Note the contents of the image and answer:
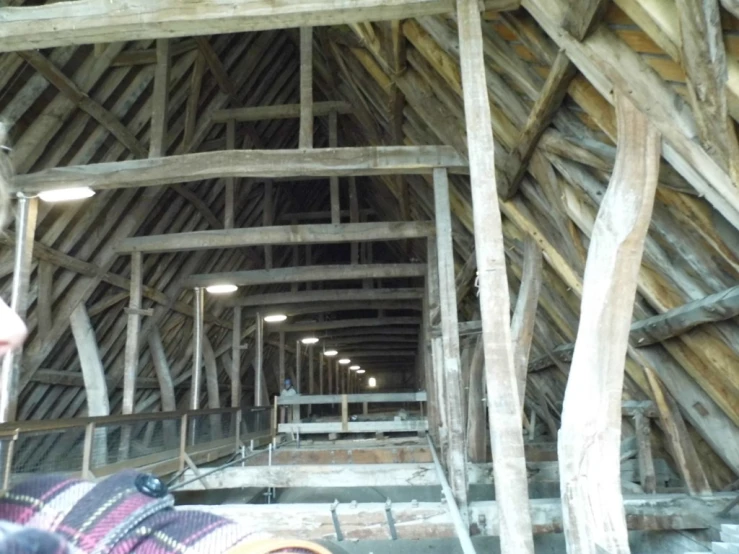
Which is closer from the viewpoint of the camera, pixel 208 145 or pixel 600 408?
pixel 600 408

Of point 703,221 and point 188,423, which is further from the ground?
point 703,221

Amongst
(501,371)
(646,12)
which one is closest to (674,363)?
(501,371)

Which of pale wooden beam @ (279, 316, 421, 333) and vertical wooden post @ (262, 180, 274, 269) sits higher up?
vertical wooden post @ (262, 180, 274, 269)

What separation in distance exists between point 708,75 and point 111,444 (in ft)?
18.3

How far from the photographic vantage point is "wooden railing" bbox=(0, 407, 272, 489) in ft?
13.0

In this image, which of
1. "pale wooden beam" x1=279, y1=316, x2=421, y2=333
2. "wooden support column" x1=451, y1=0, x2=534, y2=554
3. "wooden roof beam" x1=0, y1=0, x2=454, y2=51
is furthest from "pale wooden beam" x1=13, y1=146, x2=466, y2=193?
"pale wooden beam" x1=279, y1=316, x2=421, y2=333

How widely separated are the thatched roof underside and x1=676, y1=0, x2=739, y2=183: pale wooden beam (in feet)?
0.13

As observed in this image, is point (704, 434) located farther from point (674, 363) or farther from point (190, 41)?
point (190, 41)

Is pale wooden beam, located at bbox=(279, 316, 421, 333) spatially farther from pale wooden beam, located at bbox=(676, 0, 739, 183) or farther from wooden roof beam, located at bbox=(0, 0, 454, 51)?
pale wooden beam, located at bbox=(676, 0, 739, 183)

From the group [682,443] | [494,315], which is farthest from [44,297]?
[682,443]

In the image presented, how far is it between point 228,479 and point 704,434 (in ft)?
14.2

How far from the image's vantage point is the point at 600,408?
236 centimetres

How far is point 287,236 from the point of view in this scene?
7.47 meters

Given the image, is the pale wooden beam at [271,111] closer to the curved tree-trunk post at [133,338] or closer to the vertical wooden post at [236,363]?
the curved tree-trunk post at [133,338]
